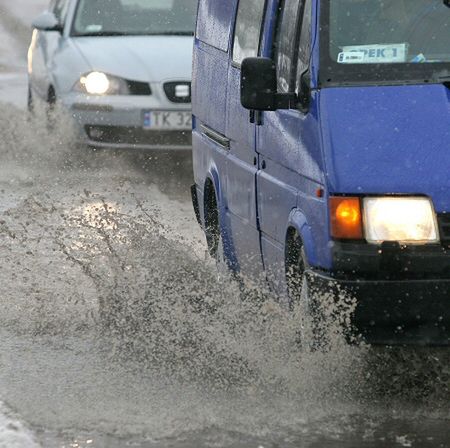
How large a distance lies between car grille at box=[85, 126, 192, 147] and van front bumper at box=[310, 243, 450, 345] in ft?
25.7

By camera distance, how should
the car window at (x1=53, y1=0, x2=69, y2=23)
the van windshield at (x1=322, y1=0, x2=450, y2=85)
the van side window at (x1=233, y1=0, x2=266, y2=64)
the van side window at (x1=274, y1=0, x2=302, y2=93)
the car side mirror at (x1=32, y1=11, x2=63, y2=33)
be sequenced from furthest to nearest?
the car window at (x1=53, y1=0, x2=69, y2=23), the car side mirror at (x1=32, y1=11, x2=63, y2=33), the van side window at (x1=233, y1=0, x2=266, y2=64), the van side window at (x1=274, y1=0, x2=302, y2=93), the van windshield at (x1=322, y1=0, x2=450, y2=85)

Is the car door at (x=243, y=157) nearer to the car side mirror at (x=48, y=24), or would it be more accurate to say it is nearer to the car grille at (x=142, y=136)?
the car grille at (x=142, y=136)

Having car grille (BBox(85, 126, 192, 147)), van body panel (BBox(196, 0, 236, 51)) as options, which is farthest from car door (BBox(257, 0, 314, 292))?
car grille (BBox(85, 126, 192, 147))

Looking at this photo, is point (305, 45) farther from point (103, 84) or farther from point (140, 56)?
point (140, 56)

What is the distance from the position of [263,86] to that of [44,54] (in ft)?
29.0

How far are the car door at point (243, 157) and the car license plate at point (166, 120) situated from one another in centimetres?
544

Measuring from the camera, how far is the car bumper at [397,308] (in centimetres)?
630

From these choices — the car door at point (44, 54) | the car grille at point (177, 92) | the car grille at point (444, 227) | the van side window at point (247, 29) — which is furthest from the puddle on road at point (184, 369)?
the car door at point (44, 54)

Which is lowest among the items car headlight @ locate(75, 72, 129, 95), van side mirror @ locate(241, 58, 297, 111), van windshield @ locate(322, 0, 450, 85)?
van side mirror @ locate(241, 58, 297, 111)

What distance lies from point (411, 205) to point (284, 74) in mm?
1286

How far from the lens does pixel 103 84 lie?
1430 cm

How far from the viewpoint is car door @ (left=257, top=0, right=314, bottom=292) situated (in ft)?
22.8

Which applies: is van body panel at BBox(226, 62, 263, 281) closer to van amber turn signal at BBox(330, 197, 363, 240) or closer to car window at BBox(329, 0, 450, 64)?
car window at BBox(329, 0, 450, 64)

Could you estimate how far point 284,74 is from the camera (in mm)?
7383
